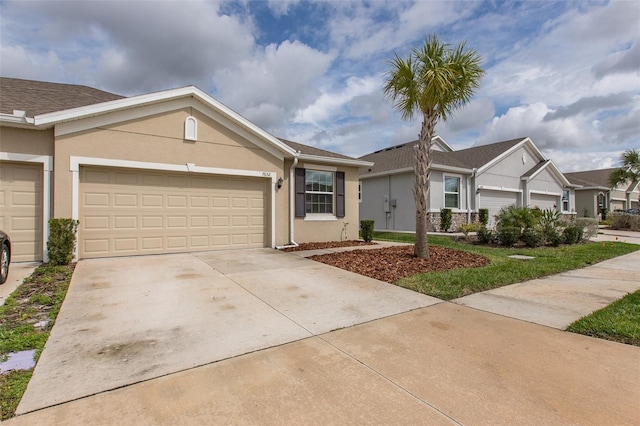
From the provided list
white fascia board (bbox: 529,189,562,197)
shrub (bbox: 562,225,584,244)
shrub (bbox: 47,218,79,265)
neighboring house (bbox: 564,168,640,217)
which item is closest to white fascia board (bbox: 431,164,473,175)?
shrub (bbox: 562,225,584,244)

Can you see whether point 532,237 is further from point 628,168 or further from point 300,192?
point 628,168

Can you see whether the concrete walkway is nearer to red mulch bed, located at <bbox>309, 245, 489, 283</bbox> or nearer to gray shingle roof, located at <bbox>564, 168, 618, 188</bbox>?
red mulch bed, located at <bbox>309, 245, 489, 283</bbox>

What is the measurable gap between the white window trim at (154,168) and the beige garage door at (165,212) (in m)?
0.20

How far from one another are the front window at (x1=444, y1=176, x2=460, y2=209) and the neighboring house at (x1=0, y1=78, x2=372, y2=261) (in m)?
8.62

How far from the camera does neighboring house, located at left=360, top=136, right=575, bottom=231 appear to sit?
16.8 metres

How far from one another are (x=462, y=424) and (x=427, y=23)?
31.9ft

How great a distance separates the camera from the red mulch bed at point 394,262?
6754mm

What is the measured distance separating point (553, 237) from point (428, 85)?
824 cm

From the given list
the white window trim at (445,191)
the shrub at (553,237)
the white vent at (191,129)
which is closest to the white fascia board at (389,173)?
the white window trim at (445,191)

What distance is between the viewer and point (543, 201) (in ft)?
74.1

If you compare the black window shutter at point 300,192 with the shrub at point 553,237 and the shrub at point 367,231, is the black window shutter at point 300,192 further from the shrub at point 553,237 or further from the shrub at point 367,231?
the shrub at point 553,237

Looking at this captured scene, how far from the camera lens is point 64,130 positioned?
24.0ft

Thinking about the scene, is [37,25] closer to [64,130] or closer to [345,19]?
[64,130]

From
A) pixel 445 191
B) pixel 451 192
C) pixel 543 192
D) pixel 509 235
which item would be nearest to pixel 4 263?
pixel 509 235
